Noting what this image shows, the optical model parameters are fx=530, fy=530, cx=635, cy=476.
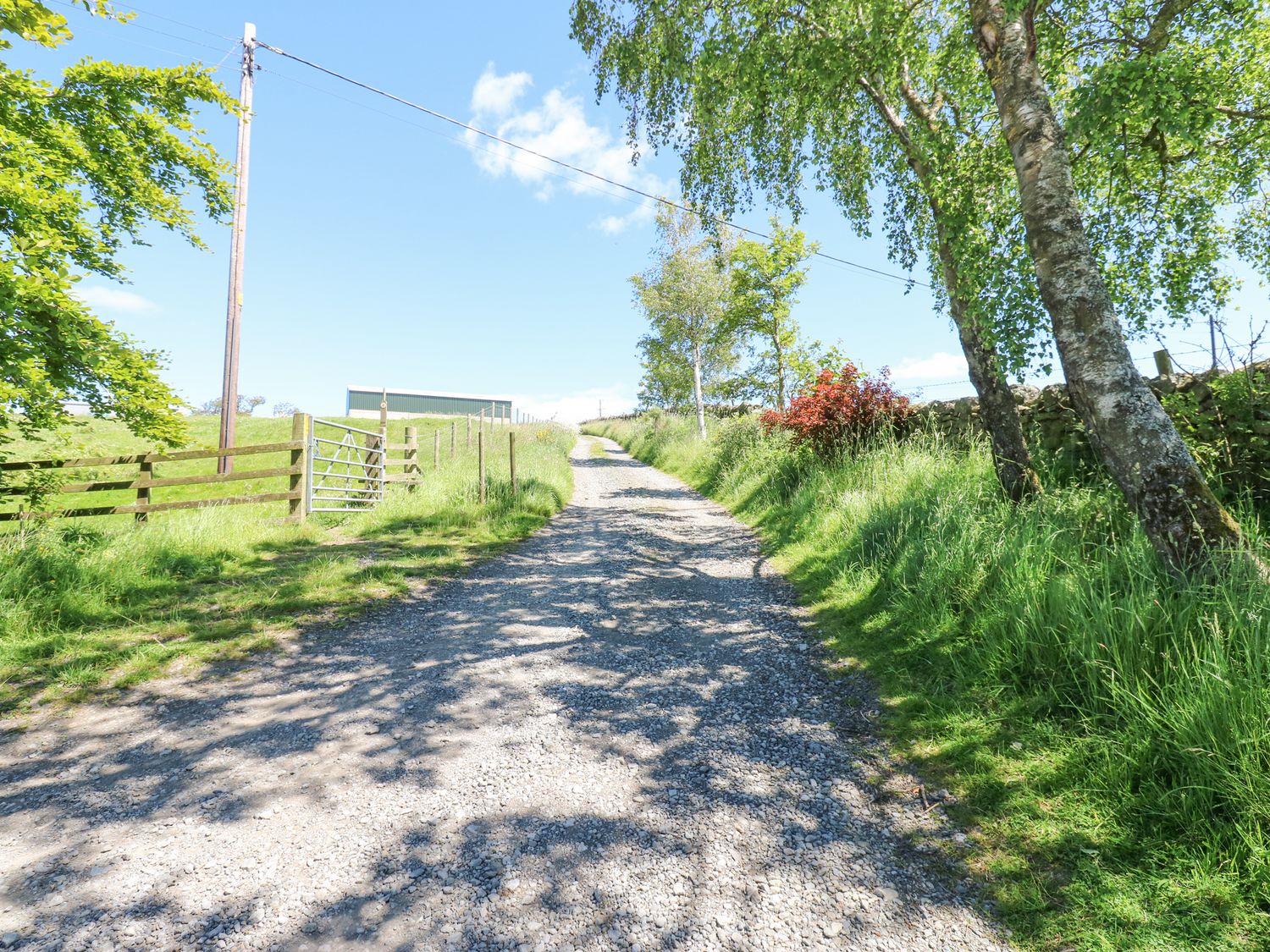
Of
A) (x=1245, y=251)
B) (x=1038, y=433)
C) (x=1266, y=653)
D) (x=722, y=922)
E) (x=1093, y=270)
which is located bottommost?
(x=722, y=922)

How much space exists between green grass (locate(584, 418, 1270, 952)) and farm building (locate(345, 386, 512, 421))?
2054 inches

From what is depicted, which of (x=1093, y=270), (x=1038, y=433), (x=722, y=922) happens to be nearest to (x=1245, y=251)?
(x=1038, y=433)

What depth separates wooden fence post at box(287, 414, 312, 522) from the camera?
31.1ft

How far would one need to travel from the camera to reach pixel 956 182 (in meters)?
5.46

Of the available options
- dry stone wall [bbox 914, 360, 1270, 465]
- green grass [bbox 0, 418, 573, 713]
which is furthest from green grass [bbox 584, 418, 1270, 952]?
green grass [bbox 0, 418, 573, 713]

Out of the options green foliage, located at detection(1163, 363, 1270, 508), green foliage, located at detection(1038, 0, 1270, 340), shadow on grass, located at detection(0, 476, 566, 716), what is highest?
green foliage, located at detection(1038, 0, 1270, 340)

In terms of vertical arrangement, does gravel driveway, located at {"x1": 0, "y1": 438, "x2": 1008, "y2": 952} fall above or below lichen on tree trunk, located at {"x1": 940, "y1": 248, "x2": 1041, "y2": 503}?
below

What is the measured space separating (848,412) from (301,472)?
9889 mm

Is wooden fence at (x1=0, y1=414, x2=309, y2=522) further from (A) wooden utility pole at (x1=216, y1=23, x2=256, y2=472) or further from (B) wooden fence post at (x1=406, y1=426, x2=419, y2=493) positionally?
(B) wooden fence post at (x1=406, y1=426, x2=419, y2=493)

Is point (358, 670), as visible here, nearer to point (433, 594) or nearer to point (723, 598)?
point (433, 594)

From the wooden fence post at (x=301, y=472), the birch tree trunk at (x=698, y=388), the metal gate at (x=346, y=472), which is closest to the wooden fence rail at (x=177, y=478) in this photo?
the wooden fence post at (x=301, y=472)

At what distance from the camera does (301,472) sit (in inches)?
374

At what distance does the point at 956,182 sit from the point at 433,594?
714 centimetres

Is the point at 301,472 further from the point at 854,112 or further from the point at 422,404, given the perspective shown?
the point at 422,404
